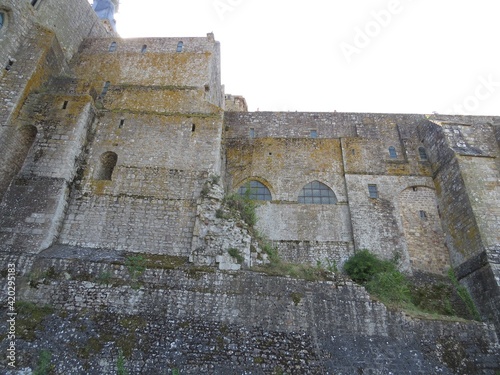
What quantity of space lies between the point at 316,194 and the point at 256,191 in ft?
8.67

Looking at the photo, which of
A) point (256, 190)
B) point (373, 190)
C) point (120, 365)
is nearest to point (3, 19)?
point (256, 190)

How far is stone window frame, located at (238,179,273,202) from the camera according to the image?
15498 mm

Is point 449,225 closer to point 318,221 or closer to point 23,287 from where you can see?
point 318,221

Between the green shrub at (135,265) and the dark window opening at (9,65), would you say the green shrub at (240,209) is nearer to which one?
the green shrub at (135,265)

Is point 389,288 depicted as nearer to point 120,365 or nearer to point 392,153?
point 392,153

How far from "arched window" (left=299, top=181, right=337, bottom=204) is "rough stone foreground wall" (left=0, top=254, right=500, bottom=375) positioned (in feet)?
18.7

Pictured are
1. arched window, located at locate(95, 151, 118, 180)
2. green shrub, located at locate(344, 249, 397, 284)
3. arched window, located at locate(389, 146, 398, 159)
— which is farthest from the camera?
arched window, located at locate(389, 146, 398, 159)

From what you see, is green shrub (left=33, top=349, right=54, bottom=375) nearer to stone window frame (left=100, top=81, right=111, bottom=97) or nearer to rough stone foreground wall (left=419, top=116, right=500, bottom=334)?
stone window frame (left=100, top=81, right=111, bottom=97)

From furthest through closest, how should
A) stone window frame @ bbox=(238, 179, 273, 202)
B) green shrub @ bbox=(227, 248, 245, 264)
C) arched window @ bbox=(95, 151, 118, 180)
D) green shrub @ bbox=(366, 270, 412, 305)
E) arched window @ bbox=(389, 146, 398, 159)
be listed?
1. arched window @ bbox=(389, 146, 398, 159)
2. stone window frame @ bbox=(238, 179, 273, 202)
3. arched window @ bbox=(95, 151, 118, 180)
4. green shrub @ bbox=(366, 270, 412, 305)
5. green shrub @ bbox=(227, 248, 245, 264)

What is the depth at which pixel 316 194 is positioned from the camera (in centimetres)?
1550

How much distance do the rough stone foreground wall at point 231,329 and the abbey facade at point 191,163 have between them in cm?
114

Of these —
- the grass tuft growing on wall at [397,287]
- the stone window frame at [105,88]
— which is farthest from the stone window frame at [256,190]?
the stone window frame at [105,88]

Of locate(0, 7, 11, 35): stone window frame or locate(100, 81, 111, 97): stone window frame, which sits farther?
locate(100, 81, 111, 97): stone window frame

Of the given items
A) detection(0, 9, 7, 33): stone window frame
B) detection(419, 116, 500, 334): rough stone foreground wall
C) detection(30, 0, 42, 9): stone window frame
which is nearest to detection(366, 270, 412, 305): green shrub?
detection(419, 116, 500, 334): rough stone foreground wall
